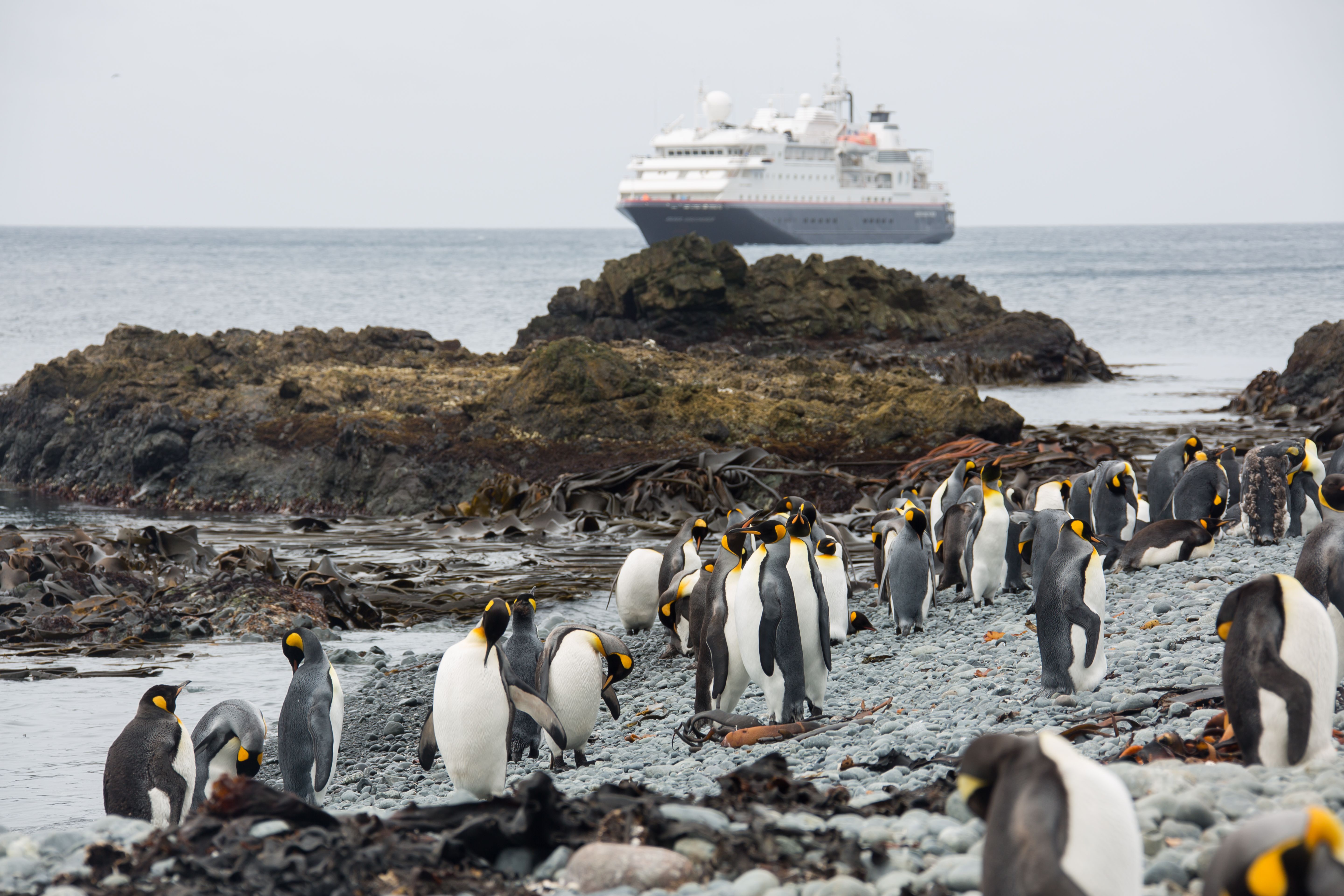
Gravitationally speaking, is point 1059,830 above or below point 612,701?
above

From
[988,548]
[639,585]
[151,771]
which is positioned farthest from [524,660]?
[988,548]

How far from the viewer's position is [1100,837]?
209cm

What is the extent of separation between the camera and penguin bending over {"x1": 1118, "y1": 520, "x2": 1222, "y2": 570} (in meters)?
6.67

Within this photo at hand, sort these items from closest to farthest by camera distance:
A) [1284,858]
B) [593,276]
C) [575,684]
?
[1284,858]
[575,684]
[593,276]

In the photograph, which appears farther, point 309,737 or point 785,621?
point 785,621

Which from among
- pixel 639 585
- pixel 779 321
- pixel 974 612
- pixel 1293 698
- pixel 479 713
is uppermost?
pixel 779 321

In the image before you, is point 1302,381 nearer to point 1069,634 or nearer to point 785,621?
point 1069,634

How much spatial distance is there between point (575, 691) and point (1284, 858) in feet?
11.1

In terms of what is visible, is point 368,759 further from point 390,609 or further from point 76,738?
point 390,609

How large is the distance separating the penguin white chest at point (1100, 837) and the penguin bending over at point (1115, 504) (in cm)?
545

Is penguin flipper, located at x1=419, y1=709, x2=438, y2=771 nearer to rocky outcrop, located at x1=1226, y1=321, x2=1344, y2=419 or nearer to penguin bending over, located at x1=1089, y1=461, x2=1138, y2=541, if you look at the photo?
penguin bending over, located at x1=1089, y1=461, x2=1138, y2=541

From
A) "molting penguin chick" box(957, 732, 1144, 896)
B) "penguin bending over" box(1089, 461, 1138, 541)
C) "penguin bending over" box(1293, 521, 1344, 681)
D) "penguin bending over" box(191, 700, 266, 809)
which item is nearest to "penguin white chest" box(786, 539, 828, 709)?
"penguin bending over" box(1293, 521, 1344, 681)

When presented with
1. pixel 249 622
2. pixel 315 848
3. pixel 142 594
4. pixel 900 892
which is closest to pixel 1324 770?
pixel 900 892

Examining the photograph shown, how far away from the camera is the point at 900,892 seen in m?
2.42
